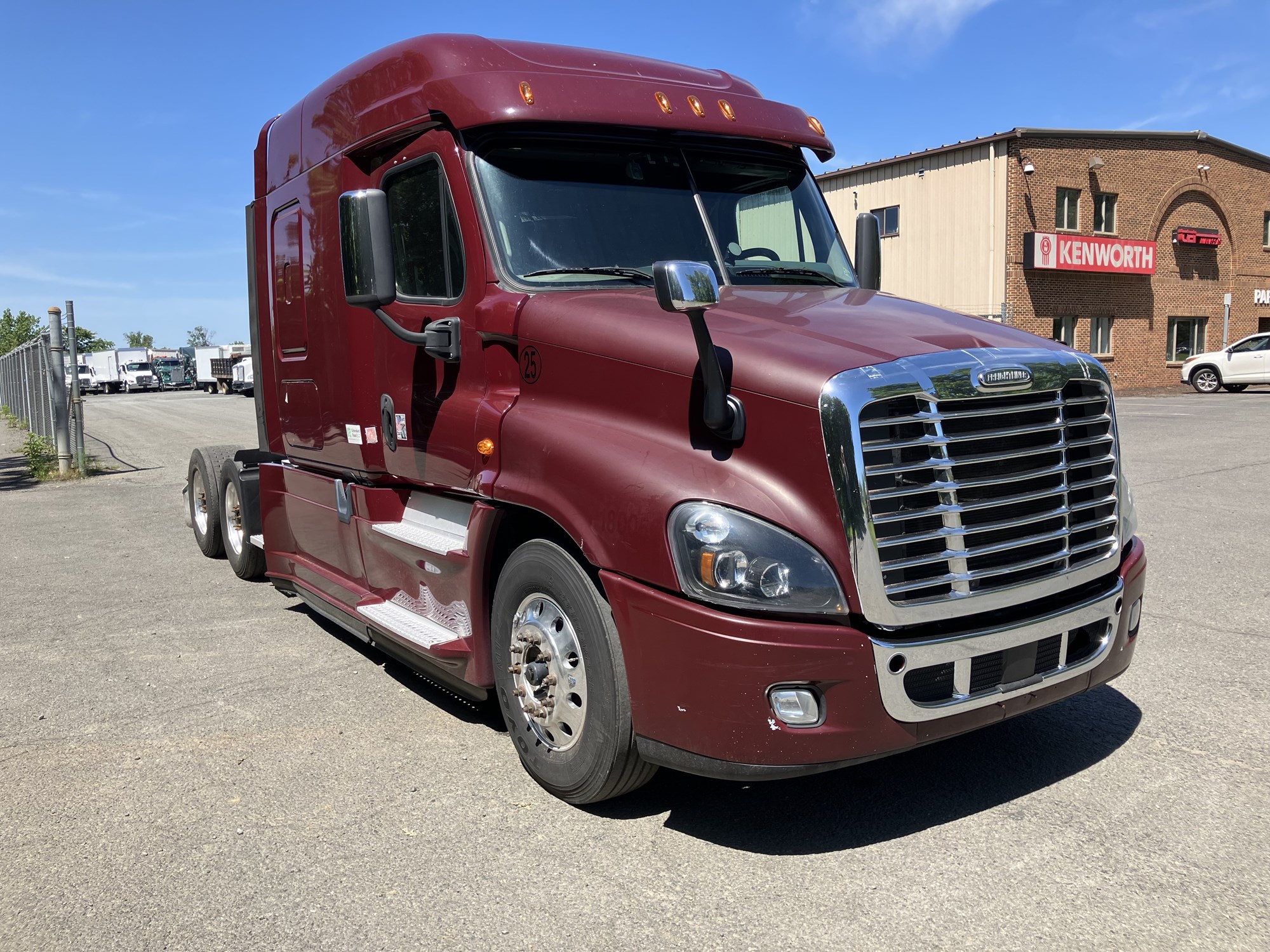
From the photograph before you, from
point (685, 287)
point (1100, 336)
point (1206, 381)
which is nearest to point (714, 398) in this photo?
point (685, 287)

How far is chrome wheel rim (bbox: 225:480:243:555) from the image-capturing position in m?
8.13

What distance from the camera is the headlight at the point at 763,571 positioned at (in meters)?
3.19

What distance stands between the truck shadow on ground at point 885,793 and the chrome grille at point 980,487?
896mm

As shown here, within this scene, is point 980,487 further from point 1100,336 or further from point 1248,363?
point 1100,336

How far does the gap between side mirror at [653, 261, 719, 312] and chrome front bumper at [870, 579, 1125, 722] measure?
3.79ft

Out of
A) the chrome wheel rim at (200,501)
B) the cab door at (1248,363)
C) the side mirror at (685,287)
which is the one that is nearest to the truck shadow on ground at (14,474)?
the chrome wheel rim at (200,501)

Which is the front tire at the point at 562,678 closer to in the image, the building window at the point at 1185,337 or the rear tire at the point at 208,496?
the rear tire at the point at 208,496

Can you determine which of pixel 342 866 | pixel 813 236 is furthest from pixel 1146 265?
pixel 342 866

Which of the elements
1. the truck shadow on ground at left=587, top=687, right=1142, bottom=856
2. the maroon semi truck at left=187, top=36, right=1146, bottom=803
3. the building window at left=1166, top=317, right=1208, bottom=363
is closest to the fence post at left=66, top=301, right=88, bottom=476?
the maroon semi truck at left=187, top=36, right=1146, bottom=803

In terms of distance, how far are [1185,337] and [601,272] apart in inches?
1501

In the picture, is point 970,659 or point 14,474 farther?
point 14,474

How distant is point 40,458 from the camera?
51.9ft

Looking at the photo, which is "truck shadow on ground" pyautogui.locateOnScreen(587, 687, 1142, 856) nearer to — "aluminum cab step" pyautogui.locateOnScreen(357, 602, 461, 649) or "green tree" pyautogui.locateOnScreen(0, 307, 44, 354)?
"aluminum cab step" pyautogui.locateOnScreen(357, 602, 461, 649)

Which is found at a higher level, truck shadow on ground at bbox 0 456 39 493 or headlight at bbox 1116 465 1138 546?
headlight at bbox 1116 465 1138 546
